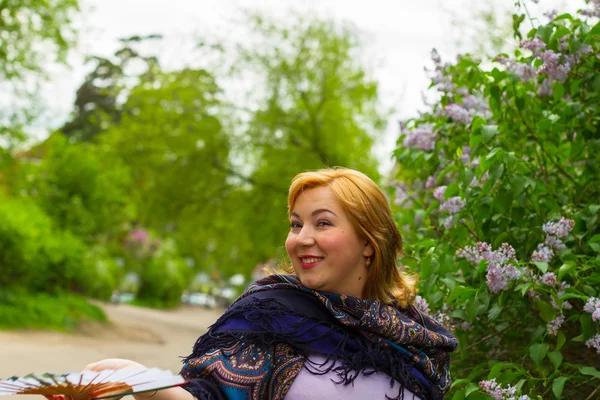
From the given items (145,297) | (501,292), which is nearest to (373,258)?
(501,292)

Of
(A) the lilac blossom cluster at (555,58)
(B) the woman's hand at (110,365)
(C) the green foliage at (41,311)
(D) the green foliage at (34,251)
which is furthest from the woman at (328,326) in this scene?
(D) the green foliage at (34,251)

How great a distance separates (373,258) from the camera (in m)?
2.32

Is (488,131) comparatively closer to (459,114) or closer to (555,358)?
(459,114)

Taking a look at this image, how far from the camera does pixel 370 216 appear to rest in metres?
2.27

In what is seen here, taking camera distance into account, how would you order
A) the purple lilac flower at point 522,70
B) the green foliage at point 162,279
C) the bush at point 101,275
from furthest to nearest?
the green foliage at point 162,279
the bush at point 101,275
the purple lilac flower at point 522,70

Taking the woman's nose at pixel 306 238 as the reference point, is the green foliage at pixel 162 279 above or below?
above

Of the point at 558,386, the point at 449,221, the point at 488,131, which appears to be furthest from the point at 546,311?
the point at 488,131

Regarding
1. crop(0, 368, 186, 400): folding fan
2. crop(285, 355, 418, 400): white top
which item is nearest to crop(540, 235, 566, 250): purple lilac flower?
crop(285, 355, 418, 400): white top

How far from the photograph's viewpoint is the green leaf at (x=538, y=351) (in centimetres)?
295

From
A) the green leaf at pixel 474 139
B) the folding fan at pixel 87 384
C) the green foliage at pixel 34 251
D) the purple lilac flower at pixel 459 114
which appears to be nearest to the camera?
the folding fan at pixel 87 384

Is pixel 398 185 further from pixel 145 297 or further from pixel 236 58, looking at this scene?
pixel 145 297

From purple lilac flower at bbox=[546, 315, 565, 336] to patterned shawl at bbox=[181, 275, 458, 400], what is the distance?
88 cm

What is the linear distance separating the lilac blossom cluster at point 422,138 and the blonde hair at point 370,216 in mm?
1709

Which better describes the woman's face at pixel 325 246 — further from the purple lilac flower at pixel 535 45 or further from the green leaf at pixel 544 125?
the purple lilac flower at pixel 535 45
